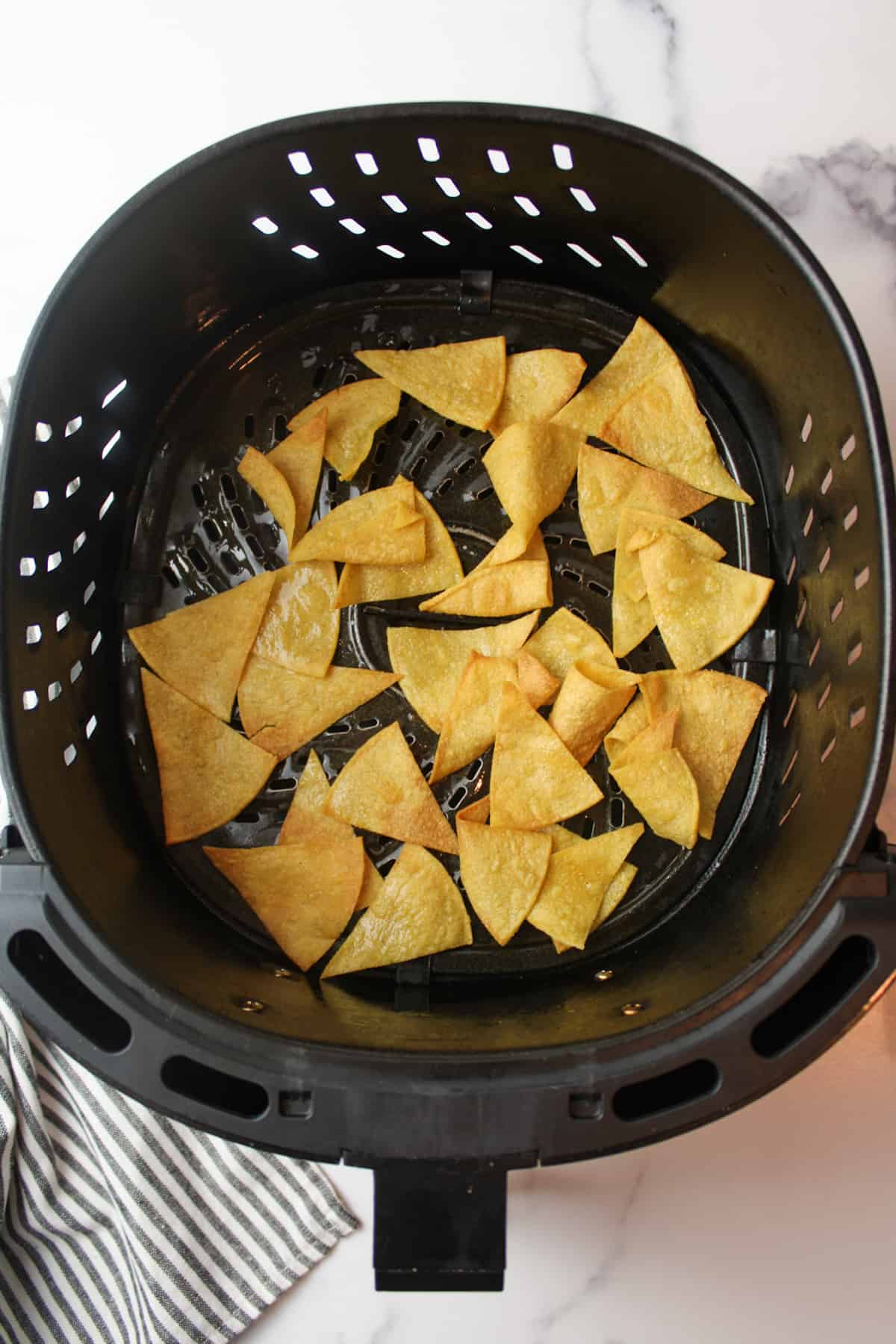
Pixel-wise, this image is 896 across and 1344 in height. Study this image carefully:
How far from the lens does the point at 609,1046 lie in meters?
0.57

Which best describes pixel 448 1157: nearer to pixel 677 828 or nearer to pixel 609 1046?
pixel 609 1046

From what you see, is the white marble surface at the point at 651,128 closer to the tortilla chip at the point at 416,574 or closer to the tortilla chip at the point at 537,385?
the tortilla chip at the point at 537,385

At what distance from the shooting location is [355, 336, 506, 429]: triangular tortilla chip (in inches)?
30.2

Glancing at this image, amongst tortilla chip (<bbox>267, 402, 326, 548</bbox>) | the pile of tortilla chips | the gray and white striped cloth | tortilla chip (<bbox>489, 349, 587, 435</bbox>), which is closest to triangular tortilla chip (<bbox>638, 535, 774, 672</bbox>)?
the pile of tortilla chips

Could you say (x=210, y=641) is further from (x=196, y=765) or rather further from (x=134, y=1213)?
(x=134, y=1213)

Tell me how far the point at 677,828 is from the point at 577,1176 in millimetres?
246

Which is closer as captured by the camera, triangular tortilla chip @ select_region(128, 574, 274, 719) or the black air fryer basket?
the black air fryer basket

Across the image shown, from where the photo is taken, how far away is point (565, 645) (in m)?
0.76

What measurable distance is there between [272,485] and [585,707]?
0.25m

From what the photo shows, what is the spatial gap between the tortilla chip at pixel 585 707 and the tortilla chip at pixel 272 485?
0.21 metres

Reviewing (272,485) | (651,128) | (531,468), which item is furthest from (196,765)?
(651,128)

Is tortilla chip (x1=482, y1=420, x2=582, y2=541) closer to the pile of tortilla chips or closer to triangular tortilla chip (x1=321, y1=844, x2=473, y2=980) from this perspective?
the pile of tortilla chips

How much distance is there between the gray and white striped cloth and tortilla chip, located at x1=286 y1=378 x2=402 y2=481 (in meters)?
0.42

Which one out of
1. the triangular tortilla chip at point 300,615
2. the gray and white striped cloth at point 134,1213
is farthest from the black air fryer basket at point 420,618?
the gray and white striped cloth at point 134,1213
